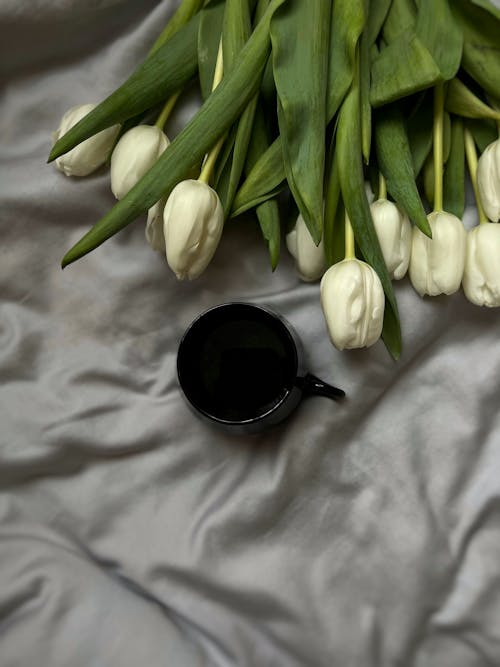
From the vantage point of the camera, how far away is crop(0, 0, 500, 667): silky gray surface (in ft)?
2.43

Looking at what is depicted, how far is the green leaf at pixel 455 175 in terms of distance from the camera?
691mm

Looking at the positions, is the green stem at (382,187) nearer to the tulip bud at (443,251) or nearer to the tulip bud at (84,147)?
the tulip bud at (443,251)

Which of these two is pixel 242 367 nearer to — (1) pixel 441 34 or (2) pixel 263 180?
(2) pixel 263 180

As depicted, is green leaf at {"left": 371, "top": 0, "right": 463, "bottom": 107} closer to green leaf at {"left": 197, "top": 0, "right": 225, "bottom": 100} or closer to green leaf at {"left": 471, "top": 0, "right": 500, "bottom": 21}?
green leaf at {"left": 471, "top": 0, "right": 500, "bottom": 21}

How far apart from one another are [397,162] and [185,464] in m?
0.32

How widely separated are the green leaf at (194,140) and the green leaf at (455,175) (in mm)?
170

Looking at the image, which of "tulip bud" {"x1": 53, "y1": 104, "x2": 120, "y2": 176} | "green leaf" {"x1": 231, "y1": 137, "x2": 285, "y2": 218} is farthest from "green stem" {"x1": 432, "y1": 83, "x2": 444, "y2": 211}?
"tulip bud" {"x1": 53, "y1": 104, "x2": 120, "y2": 176}

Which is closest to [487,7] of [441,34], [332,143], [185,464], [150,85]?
[441,34]

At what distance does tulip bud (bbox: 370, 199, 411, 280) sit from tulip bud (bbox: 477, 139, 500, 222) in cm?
6

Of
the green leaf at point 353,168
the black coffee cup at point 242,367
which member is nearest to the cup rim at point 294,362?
the black coffee cup at point 242,367

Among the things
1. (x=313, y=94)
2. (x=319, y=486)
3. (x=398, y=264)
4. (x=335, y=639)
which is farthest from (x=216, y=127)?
(x=335, y=639)

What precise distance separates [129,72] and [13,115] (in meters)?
0.11

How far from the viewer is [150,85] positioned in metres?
0.67

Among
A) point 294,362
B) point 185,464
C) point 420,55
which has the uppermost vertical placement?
point 420,55
